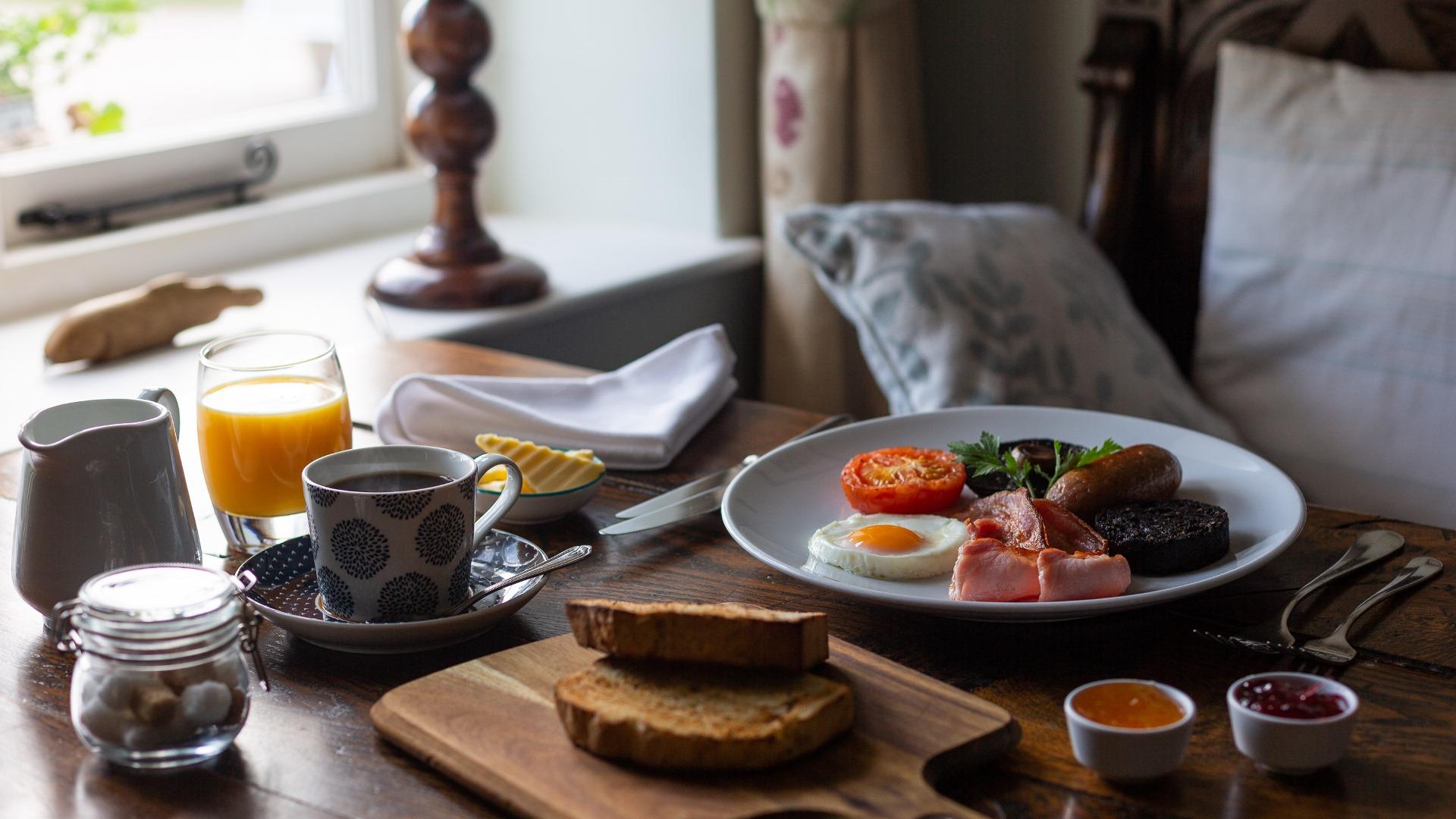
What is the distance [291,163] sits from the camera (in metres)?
2.36

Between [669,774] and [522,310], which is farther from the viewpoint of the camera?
[522,310]

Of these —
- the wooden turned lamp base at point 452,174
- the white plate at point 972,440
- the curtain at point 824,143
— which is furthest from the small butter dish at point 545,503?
the curtain at point 824,143

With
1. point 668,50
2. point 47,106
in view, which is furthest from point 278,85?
point 668,50

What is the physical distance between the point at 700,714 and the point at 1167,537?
1.20 feet

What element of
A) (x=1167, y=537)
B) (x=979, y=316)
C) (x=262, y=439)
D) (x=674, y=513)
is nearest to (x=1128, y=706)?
(x=1167, y=537)

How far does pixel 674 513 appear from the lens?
1050 millimetres

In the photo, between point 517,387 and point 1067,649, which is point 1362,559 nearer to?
point 1067,649

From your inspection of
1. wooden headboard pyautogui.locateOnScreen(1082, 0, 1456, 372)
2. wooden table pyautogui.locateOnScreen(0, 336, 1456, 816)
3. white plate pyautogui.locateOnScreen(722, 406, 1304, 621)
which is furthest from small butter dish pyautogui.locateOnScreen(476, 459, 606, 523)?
wooden headboard pyautogui.locateOnScreen(1082, 0, 1456, 372)

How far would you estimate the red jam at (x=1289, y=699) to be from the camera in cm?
70

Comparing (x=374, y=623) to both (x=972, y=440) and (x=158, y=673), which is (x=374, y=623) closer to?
(x=158, y=673)

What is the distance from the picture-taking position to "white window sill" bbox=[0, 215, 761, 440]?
5.37ft

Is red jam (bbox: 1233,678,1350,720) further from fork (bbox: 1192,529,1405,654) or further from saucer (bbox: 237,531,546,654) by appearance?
saucer (bbox: 237,531,546,654)

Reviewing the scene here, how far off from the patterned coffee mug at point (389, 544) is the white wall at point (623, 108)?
159cm

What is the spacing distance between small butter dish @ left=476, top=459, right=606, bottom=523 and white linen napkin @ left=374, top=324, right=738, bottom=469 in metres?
0.12
